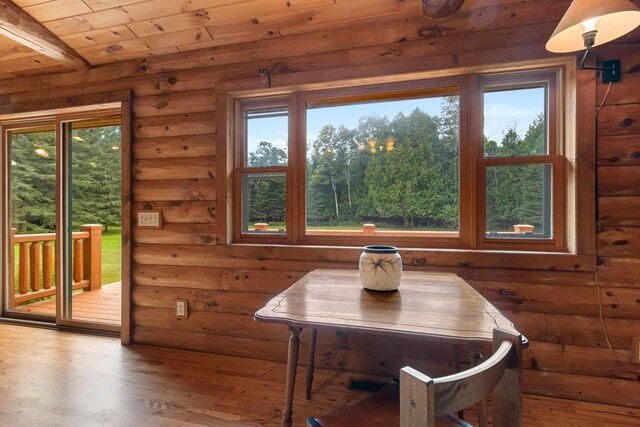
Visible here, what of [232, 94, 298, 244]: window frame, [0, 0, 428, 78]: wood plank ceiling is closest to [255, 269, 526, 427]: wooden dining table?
[232, 94, 298, 244]: window frame

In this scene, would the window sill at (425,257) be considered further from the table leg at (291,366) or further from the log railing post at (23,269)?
the log railing post at (23,269)

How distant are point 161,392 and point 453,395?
1890 mm

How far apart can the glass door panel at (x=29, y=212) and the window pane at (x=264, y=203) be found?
1.92 meters

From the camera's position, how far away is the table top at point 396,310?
102 cm

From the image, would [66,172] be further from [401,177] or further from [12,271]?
[401,177]

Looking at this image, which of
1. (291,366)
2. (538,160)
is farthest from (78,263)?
(538,160)

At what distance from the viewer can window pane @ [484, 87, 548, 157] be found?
1.93 metres

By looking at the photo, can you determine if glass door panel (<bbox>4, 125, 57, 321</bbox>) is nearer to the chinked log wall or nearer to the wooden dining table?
the chinked log wall

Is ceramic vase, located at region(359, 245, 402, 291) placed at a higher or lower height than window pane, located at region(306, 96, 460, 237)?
lower

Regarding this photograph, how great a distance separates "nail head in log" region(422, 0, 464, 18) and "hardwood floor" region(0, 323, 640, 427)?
2.21m

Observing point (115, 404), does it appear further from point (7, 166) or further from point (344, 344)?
point (7, 166)

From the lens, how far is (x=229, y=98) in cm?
230

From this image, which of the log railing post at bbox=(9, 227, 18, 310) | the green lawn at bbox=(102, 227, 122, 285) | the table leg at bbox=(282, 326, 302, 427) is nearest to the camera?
the table leg at bbox=(282, 326, 302, 427)

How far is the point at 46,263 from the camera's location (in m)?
3.32
